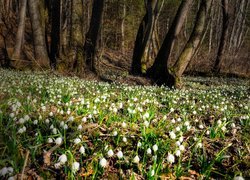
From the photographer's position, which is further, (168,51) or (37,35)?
(37,35)

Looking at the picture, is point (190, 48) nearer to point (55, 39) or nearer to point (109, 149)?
point (55, 39)

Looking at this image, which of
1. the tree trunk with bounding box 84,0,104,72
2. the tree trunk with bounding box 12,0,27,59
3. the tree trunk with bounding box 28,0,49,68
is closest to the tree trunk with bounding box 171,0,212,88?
the tree trunk with bounding box 84,0,104,72

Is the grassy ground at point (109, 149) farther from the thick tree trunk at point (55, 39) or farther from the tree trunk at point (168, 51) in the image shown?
the thick tree trunk at point (55, 39)

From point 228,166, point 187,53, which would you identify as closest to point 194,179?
point 228,166

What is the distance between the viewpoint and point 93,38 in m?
11.8

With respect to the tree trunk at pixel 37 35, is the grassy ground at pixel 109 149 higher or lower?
lower

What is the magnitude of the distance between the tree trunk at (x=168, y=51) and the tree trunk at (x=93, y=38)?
2504 millimetres

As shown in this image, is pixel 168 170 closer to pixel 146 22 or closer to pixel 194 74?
pixel 146 22

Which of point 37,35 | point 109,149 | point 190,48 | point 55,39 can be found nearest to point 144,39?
point 190,48

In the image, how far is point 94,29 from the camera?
39.0 feet

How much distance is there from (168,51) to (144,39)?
4.38m

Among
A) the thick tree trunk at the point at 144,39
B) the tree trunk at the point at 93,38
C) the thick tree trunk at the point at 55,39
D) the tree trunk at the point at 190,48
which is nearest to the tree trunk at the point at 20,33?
the thick tree trunk at the point at 55,39

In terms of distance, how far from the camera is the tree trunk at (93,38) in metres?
11.7

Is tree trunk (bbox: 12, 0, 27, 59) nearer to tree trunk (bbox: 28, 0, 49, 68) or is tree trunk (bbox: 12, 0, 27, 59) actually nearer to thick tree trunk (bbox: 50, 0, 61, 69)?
tree trunk (bbox: 28, 0, 49, 68)
